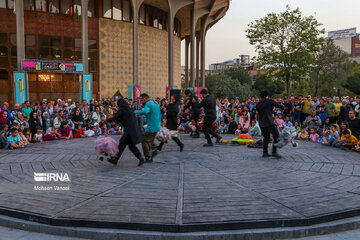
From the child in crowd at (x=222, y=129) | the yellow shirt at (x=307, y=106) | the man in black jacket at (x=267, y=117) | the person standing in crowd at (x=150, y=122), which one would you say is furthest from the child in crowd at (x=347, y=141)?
the person standing in crowd at (x=150, y=122)

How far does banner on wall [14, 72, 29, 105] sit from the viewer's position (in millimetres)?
19922

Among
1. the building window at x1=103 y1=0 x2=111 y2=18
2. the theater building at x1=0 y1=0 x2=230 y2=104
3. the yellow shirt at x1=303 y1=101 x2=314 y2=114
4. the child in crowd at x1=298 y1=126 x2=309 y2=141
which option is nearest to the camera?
the child in crowd at x1=298 y1=126 x2=309 y2=141

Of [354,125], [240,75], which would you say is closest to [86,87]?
[354,125]

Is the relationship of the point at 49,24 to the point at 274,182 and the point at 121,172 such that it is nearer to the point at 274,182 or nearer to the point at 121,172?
the point at 121,172

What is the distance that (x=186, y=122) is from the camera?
48.6 ft

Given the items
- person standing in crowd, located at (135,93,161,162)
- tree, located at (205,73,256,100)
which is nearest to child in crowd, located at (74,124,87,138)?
person standing in crowd, located at (135,93,161,162)

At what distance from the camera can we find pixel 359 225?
175 inches

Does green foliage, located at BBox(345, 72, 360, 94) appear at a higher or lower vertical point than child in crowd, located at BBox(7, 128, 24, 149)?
higher

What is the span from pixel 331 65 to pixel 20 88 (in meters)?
51.0

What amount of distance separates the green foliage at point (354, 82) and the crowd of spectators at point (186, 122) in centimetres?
4624

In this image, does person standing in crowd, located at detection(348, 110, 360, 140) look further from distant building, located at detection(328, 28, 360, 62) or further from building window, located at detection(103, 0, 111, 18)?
distant building, located at detection(328, 28, 360, 62)

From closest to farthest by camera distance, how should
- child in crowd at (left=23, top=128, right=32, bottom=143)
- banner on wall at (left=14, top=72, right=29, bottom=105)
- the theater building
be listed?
child in crowd at (left=23, top=128, right=32, bottom=143) < banner on wall at (left=14, top=72, right=29, bottom=105) < the theater building

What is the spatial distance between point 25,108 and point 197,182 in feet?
32.3

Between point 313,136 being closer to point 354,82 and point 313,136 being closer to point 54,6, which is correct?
point 54,6
